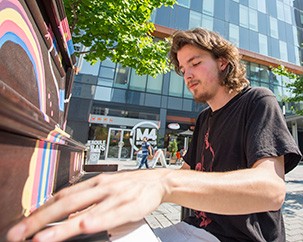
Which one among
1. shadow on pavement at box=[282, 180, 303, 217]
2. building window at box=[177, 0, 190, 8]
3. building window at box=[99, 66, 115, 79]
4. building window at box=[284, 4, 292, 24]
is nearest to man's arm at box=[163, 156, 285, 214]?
shadow on pavement at box=[282, 180, 303, 217]

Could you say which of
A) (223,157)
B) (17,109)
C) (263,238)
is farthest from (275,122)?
(17,109)

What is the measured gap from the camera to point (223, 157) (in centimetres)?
121

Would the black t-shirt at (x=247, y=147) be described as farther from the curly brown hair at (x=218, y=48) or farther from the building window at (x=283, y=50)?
the building window at (x=283, y=50)

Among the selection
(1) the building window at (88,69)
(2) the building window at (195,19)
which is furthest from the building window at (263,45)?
(1) the building window at (88,69)

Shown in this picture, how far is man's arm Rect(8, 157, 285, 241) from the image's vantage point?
0.39m

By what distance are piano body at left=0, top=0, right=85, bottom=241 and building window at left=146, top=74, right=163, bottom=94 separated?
15.7m

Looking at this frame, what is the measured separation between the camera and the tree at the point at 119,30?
3.92 metres

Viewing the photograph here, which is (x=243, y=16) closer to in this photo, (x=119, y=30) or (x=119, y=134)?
(x=119, y=134)

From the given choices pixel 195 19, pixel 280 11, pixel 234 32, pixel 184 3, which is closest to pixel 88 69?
pixel 184 3

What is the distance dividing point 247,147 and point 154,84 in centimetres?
1659

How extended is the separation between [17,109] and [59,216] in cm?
25

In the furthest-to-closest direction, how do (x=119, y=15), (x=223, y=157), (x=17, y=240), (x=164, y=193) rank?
1. (x=119, y=15)
2. (x=223, y=157)
3. (x=164, y=193)
4. (x=17, y=240)

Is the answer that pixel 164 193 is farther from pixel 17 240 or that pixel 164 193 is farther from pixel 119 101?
pixel 119 101

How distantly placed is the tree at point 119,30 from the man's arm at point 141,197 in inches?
156
